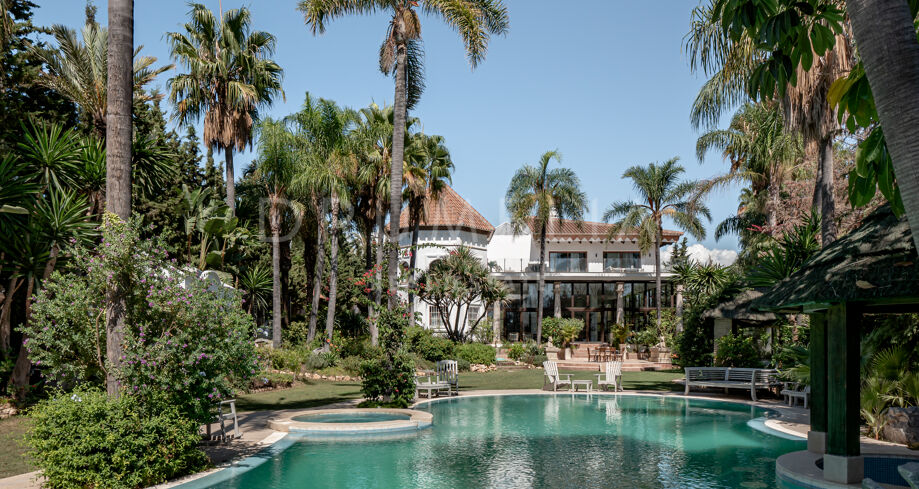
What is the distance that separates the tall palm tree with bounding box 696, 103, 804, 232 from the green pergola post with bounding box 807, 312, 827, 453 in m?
13.1

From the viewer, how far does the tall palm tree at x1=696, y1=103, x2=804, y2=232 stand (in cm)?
2339

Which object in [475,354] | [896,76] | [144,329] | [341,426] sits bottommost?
[475,354]

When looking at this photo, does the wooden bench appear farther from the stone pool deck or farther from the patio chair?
the patio chair

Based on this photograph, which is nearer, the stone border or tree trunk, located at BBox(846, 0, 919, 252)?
tree trunk, located at BBox(846, 0, 919, 252)

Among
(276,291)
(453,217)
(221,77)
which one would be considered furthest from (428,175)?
(453,217)

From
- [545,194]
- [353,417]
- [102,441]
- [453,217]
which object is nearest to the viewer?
[102,441]

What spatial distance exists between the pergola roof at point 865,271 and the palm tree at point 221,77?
19810mm

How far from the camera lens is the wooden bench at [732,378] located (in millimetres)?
18719

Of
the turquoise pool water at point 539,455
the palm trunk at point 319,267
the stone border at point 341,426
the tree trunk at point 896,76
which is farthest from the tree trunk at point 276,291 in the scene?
the tree trunk at point 896,76

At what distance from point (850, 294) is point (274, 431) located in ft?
32.8

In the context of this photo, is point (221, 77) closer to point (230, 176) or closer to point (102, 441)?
point (230, 176)

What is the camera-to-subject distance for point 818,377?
9.98 metres

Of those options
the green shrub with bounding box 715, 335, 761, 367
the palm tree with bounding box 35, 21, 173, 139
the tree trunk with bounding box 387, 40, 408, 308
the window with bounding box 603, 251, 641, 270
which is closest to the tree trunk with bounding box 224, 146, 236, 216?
the palm tree with bounding box 35, 21, 173, 139

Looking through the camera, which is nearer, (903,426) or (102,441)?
(102,441)
